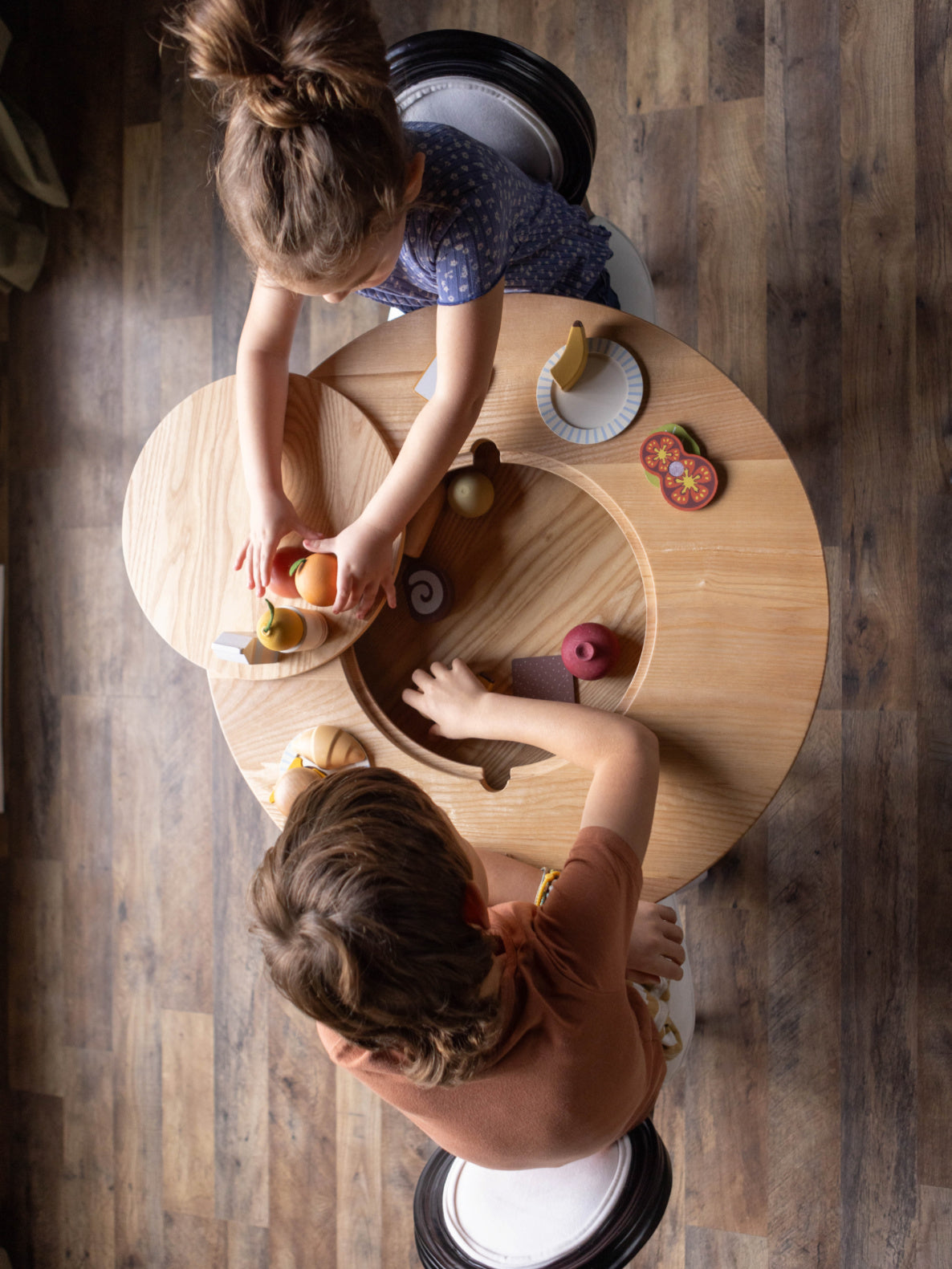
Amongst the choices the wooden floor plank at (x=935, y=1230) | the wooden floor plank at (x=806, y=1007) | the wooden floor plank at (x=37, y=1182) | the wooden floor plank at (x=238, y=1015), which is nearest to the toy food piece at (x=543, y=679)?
the wooden floor plank at (x=806, y=1007)

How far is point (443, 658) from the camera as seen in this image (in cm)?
115

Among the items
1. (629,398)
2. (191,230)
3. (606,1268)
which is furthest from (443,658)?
(191,230)

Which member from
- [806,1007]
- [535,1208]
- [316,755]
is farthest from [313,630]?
[806,1007]

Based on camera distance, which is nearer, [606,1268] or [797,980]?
[606,1268]

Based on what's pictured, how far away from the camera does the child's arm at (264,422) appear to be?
983 mm

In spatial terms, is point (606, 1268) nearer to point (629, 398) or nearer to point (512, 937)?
point (512, 937)

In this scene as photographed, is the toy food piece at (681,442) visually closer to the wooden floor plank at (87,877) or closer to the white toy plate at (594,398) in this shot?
the white toy plate at (594,398)

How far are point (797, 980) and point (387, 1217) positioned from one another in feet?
2.83

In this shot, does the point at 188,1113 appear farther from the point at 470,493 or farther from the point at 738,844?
the point at 470,493

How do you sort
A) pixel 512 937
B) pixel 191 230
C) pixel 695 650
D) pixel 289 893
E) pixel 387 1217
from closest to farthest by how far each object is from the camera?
pixel 289 893, pixel 512 937, pixel 695 650, pixel 387 1217, pixel 191 230

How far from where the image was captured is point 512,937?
825 mm

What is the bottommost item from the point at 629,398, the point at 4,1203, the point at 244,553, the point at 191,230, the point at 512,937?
the point at 4,1203

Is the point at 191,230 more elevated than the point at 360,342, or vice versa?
the point at 191,230

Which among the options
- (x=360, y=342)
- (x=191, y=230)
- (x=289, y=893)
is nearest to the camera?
(x=289, y=893)
